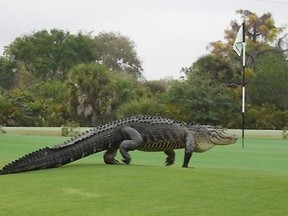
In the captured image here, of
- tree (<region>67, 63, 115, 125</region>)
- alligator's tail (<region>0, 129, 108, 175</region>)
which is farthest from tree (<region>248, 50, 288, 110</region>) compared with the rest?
alligator's tail (<region>0, 129, 108, 175</region>)

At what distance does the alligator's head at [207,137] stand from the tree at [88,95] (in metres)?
28.6

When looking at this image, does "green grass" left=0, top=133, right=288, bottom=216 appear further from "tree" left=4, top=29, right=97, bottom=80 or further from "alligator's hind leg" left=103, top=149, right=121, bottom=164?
"tree" left=4, top=29, right=97, bottom=80

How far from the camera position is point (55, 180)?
28.3ft

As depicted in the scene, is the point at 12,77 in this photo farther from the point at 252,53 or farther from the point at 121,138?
the point at 121,138

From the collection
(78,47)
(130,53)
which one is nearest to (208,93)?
(78,47)

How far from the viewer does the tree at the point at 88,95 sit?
39438 mm

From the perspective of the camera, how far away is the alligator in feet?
32.7

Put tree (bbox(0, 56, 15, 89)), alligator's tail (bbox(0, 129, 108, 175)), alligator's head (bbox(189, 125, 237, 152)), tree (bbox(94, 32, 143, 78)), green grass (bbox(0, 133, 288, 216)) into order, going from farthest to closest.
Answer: tree (bbox(94, 32, 143, 78)) → tree (bbox(0, 56, 15, 89)) → alligator's head (bbox(189, 125, 237, 152)) → alligator's tail (bbox(0, 129, 108, 175)) → green grass (bbox(0, 133, 288, 216))

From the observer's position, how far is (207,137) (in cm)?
1077

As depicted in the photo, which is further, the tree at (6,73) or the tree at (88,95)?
the tree at (6,73)

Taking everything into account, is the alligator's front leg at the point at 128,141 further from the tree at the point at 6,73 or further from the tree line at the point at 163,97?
the tree at the point at 6,73

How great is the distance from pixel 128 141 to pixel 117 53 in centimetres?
7949

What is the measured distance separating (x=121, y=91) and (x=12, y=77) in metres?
32.2

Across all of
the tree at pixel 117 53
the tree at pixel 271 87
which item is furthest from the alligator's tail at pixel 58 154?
the tree at pixel 117 53
